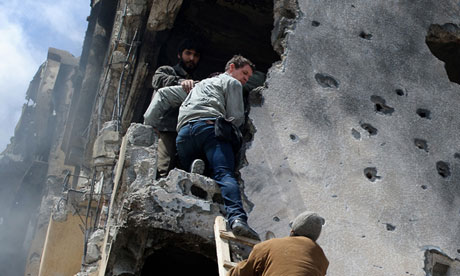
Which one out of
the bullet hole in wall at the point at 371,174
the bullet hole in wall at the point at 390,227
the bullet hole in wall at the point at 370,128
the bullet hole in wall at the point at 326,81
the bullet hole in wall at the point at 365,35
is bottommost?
the bullet hole in wall at the point at 390,227

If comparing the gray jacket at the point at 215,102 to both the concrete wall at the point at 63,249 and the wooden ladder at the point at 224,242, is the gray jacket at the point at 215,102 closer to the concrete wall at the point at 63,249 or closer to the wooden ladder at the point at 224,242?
the wooden ladder at the point at 224,242

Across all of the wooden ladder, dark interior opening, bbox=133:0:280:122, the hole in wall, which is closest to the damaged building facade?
the hole in wall

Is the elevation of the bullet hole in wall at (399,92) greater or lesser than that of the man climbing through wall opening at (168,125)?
greater

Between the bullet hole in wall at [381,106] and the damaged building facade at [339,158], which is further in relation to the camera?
the bullet hole in wall at [381,106]

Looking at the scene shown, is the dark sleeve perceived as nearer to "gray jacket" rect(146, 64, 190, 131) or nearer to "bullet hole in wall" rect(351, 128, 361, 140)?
"gray jacket" rect(146, 64, 190, 131)

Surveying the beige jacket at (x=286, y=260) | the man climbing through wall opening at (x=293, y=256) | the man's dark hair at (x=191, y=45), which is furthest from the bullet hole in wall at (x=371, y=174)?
Answer: the man's dark hair at (x=191, y=45)

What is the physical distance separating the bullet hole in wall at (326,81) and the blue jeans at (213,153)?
110 centimetres

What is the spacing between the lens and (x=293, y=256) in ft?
10.0

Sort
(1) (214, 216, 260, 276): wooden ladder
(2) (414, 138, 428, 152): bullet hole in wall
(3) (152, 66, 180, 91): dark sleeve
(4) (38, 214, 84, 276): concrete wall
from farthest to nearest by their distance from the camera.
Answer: (4) (38, 214, 84, 276): concrete wall < (3) (152, 66, 180, 91): dark sleeve < (2) (414, 138, 428, 152): bullet hole in wall < (1) (214, 216, 260, 276): wooden ladder

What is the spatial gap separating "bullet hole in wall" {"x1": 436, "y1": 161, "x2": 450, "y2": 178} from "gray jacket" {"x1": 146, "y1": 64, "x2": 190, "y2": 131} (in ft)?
7.16

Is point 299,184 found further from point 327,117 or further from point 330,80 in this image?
point 330,80

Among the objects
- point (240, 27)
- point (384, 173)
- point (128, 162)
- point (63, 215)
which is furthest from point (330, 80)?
point (63, 215)

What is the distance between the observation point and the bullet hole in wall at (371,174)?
15.4 feet

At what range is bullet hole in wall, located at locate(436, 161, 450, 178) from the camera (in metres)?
4.93
